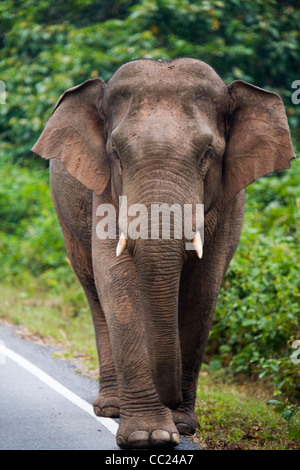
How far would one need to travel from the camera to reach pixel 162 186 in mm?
5125

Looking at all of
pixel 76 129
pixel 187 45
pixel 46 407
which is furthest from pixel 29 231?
pixel 76 129

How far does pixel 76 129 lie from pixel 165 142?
112cm

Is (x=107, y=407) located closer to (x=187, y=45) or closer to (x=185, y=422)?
(x=185, y=422)

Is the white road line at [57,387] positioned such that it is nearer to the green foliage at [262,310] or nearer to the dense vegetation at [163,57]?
the green foliage at [262,310]

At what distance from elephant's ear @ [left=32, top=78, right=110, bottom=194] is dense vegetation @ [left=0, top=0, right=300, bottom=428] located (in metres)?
2.95

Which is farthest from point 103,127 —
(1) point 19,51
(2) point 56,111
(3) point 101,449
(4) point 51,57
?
(1) point 19,51

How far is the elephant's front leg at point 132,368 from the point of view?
5516mm

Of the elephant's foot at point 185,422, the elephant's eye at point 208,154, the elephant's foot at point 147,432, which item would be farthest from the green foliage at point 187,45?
the elephant's foot at point 147,432

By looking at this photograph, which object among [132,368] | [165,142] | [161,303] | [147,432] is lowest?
[147,432]

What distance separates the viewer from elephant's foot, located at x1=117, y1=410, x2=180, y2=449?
546 centimetres

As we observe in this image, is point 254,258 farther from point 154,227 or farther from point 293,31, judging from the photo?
point 293,31

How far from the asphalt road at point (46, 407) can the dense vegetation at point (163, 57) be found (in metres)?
1.77

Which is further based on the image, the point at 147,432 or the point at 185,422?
the point at 185,422
